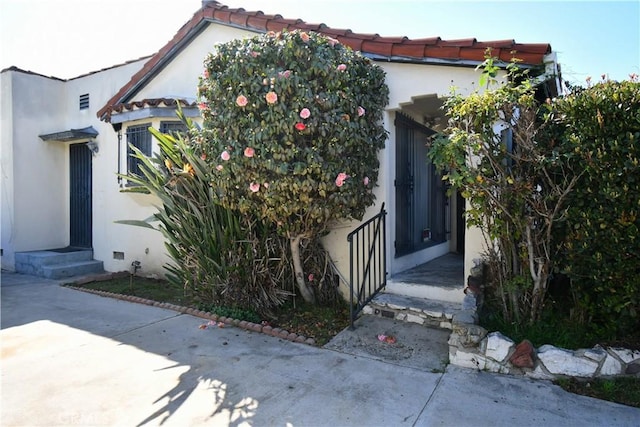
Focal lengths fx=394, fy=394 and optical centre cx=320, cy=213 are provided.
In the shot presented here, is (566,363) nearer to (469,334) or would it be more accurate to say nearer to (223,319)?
(469,334)

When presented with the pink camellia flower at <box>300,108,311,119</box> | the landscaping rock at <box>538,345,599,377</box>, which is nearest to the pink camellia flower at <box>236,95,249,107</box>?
the pink camellia flower at <box>300,108,311,119</box>

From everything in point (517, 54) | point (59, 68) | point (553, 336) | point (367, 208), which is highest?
point (59, 68)

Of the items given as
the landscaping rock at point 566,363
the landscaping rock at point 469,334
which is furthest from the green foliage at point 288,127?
the landscaping rock at point 566,363

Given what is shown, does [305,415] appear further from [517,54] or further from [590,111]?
[517,54]

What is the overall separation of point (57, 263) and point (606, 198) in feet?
32.0

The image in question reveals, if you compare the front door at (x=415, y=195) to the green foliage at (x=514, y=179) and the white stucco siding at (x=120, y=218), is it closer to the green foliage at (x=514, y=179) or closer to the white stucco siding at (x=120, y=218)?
the green foliage at (x=514, y=179)

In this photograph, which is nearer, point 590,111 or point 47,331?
point 590,111

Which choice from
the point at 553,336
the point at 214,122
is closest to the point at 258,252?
the point at 214,122

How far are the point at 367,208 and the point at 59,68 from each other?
9.29 m

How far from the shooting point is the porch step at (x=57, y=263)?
821 cm

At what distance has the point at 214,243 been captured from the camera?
548 centimetres

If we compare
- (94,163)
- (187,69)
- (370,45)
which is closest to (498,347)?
(370,45)

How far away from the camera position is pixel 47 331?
492 centimetres

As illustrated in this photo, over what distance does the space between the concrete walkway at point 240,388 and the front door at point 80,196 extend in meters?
5.23
